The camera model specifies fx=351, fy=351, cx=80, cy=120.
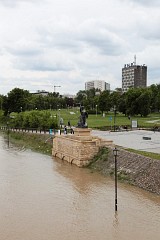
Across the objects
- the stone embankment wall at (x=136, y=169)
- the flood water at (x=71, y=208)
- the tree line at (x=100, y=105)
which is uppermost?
the tree line at (x=100, y=105)

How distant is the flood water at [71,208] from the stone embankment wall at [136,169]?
2.84 feet

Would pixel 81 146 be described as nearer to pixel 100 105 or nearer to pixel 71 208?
pixel 71 208

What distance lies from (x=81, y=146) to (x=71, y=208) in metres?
11.8

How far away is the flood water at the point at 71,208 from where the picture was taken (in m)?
17.4

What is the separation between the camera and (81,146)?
32.7 metres

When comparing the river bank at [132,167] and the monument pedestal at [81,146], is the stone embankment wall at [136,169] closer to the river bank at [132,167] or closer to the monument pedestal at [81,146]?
the river bank at [132,167]

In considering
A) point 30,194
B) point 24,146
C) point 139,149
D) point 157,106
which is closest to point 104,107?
point 157,106

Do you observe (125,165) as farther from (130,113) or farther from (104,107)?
(104,107)

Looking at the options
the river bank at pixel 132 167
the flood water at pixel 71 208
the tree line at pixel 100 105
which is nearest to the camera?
the flood water at pixel 71 208

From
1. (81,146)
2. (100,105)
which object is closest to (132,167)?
(81,146)

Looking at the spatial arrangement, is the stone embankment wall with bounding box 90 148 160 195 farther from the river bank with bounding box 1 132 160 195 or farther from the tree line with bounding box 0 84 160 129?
the tree line with bounding box 0 84 160 129

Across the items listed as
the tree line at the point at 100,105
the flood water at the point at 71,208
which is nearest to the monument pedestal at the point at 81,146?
the flood water at the point at 71,208

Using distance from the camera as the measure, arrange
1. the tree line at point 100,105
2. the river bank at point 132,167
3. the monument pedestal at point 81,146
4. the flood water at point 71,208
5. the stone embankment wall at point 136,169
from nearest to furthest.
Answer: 1. the flood water at point 71,208
2. the stone embankment wall at point 136,169
3. the river bank at point 132,167
4. the monument pedestal at point 81,146
5. the tree line at point 100,105

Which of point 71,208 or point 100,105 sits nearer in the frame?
point 71,208
